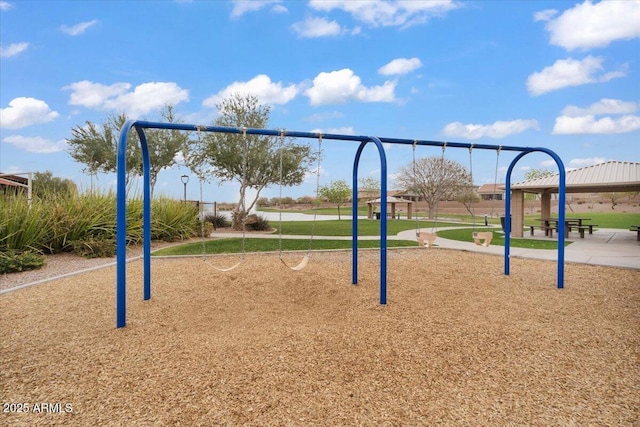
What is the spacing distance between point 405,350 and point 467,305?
1.95m

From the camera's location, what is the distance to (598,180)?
13.3 m

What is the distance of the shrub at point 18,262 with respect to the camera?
723 centimetres

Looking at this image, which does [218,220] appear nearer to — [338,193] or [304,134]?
[304,134]

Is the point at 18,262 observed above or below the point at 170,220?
below

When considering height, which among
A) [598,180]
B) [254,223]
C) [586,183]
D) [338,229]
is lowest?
[338,229]

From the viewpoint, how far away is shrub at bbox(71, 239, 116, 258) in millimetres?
9102

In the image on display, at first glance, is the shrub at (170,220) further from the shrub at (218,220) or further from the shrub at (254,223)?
the shrub at (218,220)

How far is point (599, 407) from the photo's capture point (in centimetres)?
264

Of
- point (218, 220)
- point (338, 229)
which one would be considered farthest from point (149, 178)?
point (338, 229)

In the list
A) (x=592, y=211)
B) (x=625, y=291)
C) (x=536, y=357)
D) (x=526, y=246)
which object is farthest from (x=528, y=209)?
(x=536, y=357)

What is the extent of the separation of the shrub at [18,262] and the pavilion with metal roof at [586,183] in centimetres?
1579

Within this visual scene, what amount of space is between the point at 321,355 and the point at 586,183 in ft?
45.4

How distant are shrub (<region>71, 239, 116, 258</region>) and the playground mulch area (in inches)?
117

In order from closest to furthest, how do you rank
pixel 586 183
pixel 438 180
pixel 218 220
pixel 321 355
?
pixel 321 355, pixel 586 183, pixel 218 220, pixel 438 180
